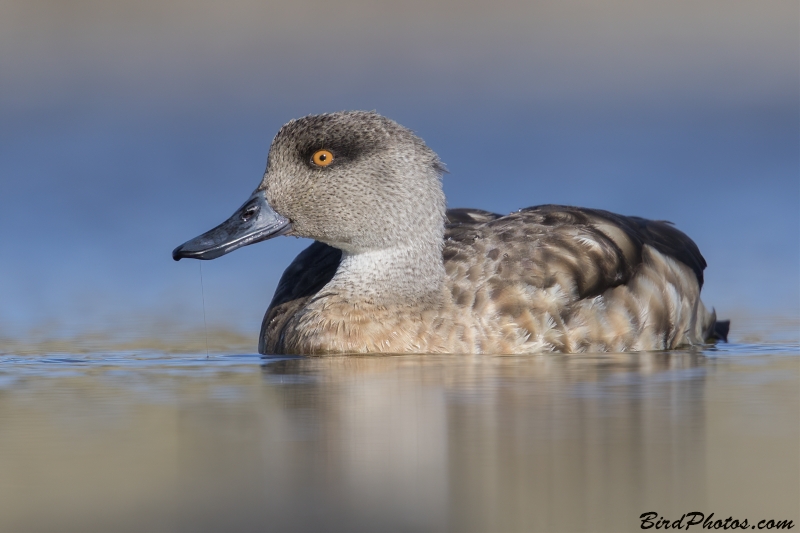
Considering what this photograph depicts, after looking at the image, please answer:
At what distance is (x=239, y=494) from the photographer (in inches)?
170

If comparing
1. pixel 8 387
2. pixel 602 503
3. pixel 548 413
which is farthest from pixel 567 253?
pixel 602 503

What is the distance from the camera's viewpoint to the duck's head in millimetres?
8266

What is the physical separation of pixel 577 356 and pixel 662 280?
51.6 inches

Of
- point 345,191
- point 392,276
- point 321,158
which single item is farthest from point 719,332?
point 321,158

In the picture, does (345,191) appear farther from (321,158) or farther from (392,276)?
(392,276)

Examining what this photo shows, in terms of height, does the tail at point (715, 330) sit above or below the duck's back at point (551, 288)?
below

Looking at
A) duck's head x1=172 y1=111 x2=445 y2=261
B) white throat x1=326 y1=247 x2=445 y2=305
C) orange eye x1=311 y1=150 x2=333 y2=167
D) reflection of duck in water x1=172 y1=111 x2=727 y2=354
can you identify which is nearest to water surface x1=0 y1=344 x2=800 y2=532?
reflection of duck in water x1=172 y1=111 x2=727 y2=354

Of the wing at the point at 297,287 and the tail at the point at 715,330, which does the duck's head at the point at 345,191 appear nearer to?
the wing at the point at 297,287

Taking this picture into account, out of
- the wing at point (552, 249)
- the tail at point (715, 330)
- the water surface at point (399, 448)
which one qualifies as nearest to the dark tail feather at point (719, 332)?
the tail at point (715, 330)

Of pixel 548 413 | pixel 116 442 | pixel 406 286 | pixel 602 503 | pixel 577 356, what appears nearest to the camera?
pixel 602 503

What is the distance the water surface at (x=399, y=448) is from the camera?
4.12 meters

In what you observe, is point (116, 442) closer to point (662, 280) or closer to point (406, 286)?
point (406, 286)

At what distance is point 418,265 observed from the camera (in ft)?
27.3

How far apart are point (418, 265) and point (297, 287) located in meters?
1.02
